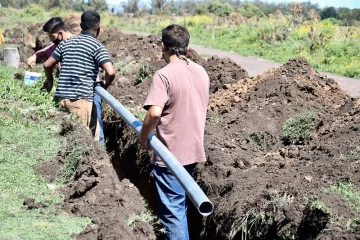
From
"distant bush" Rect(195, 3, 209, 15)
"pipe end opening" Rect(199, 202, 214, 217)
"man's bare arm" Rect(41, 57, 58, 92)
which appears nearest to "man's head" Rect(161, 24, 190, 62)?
"pipe end opening" Rect(199, 202, 214, 217)

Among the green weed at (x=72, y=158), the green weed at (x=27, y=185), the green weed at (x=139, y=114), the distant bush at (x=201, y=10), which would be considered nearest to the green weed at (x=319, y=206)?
the green weed at (x=27, y=185)

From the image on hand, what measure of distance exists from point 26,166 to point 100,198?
1.26 metres

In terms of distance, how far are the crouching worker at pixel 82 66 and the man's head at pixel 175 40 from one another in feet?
7.00

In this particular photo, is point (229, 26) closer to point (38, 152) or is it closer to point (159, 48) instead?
point (159, 48)

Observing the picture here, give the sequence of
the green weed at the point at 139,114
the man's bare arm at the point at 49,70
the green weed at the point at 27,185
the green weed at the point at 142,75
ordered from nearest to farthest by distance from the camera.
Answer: the green weed at the point at 27,185 < the man's bare arm at the point at 49,70 < the green weed at the point at 139,114 < the green weed at the point at 142,75

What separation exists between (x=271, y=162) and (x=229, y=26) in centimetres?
2018

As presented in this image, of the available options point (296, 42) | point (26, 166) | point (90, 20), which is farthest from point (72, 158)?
point (296, 42)

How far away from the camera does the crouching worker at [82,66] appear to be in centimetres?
677

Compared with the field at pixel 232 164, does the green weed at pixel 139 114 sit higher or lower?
lower

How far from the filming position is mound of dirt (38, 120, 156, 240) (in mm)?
4204

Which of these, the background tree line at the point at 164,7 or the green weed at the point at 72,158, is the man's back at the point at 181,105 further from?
the background tree line at the point at 164,7

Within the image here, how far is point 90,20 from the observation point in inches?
264

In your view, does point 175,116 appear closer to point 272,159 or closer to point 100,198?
point 100,198

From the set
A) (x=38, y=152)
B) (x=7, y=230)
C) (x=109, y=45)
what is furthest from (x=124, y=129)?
(x=109, y=45)
